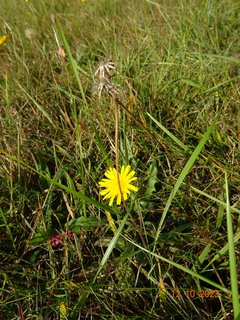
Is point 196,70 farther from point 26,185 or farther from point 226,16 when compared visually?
point 26,185

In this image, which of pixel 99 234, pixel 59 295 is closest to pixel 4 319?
pixel 59 295

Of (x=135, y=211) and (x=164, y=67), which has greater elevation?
(x=164, y=67)
